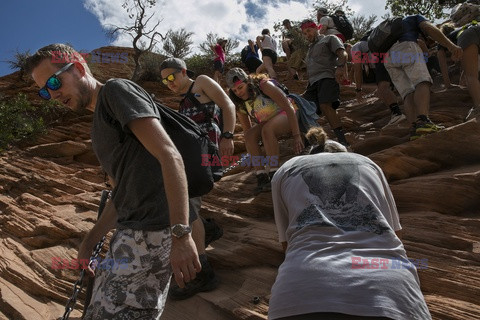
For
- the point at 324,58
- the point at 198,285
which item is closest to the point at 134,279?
the point at 198,285

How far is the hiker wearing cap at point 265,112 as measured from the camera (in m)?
5.14

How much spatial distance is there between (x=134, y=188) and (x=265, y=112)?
3.36 metres

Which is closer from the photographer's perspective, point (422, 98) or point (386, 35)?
point (422, 98)

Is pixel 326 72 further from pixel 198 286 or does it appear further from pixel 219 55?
pixel 219 55

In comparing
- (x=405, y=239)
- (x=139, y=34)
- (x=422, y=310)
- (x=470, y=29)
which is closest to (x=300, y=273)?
(x=422, y=310)

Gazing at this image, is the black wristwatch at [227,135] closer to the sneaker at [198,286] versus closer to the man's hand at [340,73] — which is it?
the sneaker at [198,286]

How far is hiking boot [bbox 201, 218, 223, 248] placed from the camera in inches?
187

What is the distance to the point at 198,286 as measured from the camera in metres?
3.89

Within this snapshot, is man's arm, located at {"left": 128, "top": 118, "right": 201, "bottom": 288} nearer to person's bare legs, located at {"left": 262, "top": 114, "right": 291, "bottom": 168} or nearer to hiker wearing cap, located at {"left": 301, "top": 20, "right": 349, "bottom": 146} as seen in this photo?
person's bare legs, located at {"left": 262, "top": 114, "right": 291, "bottom": 168}

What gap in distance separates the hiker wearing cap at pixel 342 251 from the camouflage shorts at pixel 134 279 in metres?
→ 0.72

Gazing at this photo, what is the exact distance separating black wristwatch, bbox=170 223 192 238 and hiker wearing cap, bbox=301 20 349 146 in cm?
464

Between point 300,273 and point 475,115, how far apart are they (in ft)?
15.4

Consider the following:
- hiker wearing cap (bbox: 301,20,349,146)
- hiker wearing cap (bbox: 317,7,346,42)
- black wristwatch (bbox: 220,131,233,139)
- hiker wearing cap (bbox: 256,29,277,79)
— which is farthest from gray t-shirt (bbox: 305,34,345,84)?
hiker wearing cap (bbox: 256,29,277,79)

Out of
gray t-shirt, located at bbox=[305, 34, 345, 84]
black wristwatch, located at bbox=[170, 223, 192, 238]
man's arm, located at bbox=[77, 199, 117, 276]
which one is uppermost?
gray t-shirt, located at bbox=[305, 34, 345, 84]
